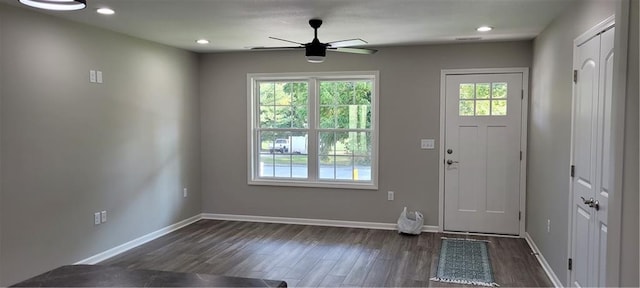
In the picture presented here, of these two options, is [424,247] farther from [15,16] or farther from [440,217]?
[15,16]

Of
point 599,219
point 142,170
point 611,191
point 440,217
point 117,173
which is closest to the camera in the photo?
point 611,191

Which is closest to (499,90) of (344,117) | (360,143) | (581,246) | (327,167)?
(360,143)

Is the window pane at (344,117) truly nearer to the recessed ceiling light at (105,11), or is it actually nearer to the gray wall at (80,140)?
the gray wall at (80,140)

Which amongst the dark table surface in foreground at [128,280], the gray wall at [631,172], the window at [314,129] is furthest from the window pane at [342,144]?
the dark table surface in foreground at [128,280]

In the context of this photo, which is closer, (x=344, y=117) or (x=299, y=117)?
(x=344, y=117)

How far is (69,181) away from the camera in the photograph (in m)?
4.01

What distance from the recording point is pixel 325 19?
3883 mm

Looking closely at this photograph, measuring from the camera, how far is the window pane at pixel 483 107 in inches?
205

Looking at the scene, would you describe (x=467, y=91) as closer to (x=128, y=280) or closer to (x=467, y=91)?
(x=467, y=91)

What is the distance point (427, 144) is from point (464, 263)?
1.64 metres

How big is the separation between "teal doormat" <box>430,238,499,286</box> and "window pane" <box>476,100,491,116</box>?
148 cm

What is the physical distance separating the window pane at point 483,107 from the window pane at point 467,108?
0.19ft

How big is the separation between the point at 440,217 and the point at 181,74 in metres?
3.71

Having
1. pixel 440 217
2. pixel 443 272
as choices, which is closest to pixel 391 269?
pixel 443 272
